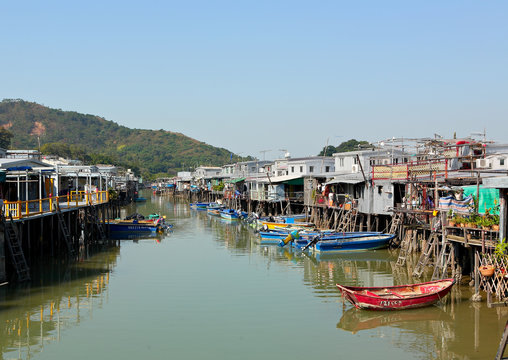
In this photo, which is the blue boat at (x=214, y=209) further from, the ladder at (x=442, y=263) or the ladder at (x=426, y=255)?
the ladder at (x=442, y=263)

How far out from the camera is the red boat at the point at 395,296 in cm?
1839

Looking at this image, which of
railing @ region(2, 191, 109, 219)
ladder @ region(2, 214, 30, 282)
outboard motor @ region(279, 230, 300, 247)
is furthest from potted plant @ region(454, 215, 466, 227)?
railing @ region(2, 191, 109, 219)

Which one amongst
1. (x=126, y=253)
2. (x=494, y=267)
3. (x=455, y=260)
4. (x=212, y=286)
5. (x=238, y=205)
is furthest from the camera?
(x=238, y=205)

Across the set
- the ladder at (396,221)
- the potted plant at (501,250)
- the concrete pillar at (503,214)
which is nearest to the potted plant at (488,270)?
the potted plant at (501,250)

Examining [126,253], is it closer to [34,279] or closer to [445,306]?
[34,279]

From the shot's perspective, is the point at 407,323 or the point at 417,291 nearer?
the point at 407,323

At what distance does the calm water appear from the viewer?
1548cm

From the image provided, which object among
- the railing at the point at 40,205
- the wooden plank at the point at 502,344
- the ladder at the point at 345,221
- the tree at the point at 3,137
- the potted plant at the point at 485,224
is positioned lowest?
the wooden plank at the point at 502,344

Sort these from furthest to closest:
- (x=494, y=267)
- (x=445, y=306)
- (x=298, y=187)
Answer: (x=298, y=187) → (x=445, y=306) → (x=494, y=267)

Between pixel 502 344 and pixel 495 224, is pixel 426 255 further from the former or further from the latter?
pixel 502 344

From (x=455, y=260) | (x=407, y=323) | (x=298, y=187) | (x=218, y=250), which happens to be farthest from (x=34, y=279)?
(x=298, y=187)

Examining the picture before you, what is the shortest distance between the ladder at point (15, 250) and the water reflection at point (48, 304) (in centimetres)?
59

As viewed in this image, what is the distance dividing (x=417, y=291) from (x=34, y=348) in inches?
536

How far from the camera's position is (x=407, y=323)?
17812 mm
